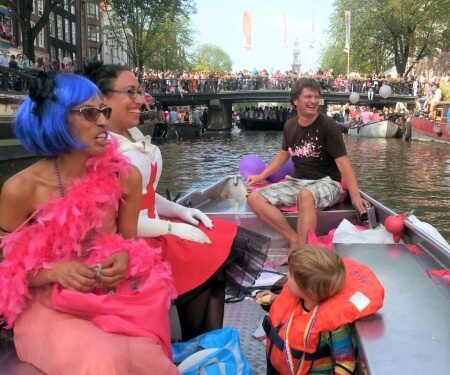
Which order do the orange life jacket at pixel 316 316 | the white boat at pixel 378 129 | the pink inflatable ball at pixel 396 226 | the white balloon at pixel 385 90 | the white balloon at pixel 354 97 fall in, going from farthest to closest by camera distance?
the white balloon at pixel 385 90, the white balloon at pixel 354 97, the white boat at pixel 378 129, the pink inflatable ball at pixel 396 226, the orange life jacket at pixel 316 316

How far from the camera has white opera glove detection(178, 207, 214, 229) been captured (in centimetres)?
260

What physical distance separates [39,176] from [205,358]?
0.95 m

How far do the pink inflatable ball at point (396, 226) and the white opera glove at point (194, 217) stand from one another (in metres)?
1.50

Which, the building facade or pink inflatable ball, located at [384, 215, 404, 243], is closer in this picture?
pink inflatable ball, located at [384, 215, 404, 243]

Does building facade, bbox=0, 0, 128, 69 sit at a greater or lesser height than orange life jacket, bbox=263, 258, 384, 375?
greater

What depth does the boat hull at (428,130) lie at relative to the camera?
64.7 ft

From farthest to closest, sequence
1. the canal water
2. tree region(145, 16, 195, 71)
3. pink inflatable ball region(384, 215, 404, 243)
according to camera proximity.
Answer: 1. tree region(145, 16, 195, 71)
2. the canal water
3. pink inflatable ball region(384, 215, 404, 243)

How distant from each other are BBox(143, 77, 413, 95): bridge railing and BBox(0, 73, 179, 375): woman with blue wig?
31537mm

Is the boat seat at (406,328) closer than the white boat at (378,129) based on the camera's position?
Yes

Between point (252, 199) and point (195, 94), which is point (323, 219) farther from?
point (195, 94)

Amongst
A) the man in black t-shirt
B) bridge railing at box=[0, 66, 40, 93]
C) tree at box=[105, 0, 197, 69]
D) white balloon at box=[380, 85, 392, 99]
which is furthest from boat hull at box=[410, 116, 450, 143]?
tree at box=[105, 0, 197, 69]

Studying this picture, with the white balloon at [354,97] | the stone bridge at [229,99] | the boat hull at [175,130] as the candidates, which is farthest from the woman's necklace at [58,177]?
the stone bridge at [229,99]

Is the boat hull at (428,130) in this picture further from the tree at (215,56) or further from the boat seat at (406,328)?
the tree at (215,56)

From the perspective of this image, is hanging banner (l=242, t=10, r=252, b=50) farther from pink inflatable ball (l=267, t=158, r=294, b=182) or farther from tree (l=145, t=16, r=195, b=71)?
pink inflatable ball (l=267, t=158, r=294, b=182)
